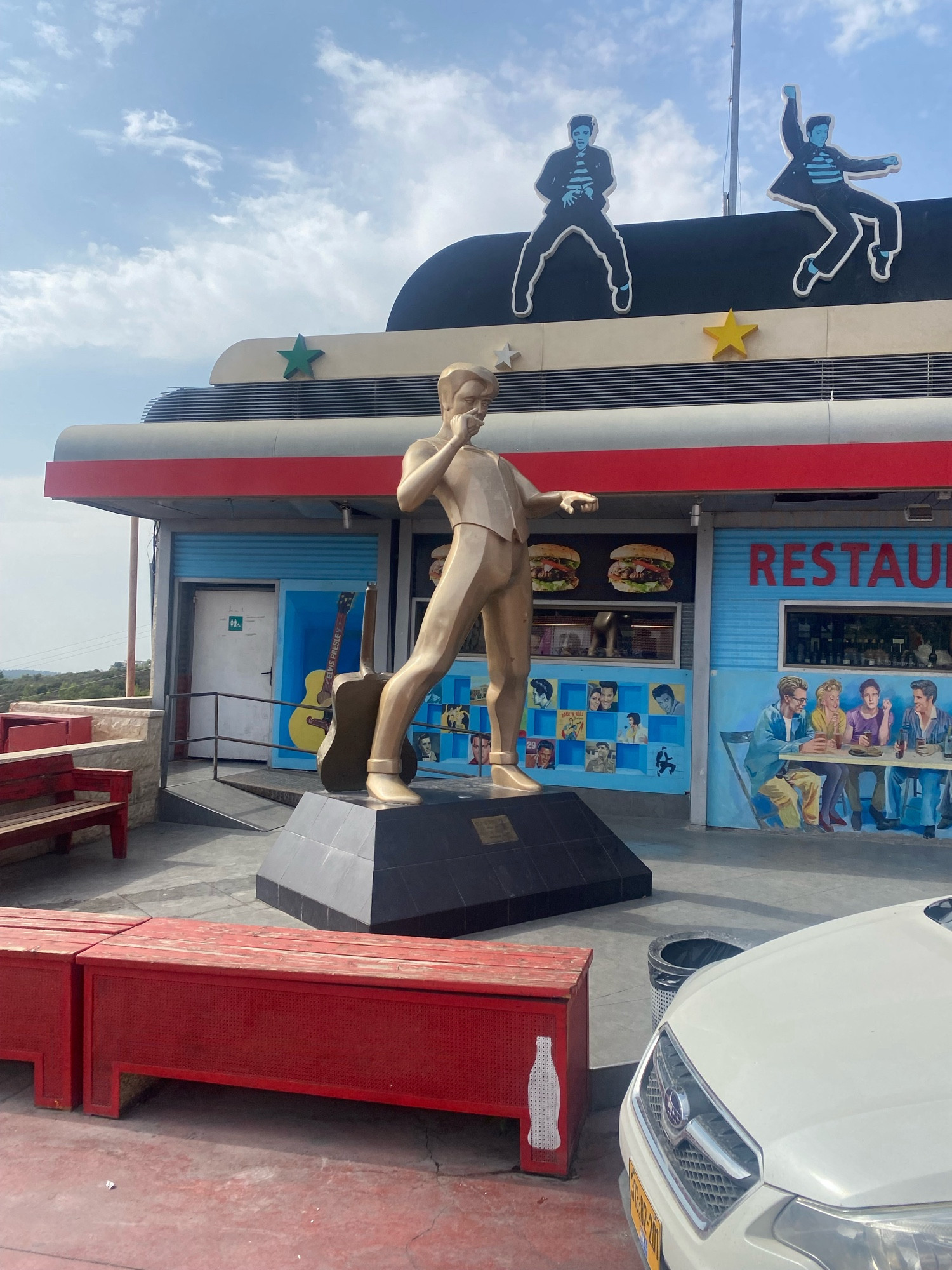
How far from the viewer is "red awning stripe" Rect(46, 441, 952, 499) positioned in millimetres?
7762

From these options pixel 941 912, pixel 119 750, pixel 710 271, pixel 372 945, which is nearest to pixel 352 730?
pixel 372 945

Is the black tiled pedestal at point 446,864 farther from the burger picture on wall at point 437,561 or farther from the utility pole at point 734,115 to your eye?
the utility pole at point 734,115

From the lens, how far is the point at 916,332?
959 centimetres

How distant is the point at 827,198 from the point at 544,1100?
35.9 ft

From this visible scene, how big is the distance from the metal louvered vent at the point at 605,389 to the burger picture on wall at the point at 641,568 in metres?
1.60

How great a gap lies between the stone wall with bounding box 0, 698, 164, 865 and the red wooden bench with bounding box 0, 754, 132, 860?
138mm

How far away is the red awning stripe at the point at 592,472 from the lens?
7.76m

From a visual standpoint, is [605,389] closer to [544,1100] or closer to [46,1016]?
[544,1100]

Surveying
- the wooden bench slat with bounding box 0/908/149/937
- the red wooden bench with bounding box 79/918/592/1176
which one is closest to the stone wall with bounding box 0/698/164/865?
the wooden bench slat with bounding box 0/908/149/937

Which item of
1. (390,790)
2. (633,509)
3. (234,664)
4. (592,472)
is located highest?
(592,472)

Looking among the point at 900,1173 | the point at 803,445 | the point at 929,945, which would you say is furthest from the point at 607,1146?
the point at 803,445

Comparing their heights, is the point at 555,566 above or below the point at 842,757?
above

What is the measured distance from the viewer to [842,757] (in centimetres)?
902

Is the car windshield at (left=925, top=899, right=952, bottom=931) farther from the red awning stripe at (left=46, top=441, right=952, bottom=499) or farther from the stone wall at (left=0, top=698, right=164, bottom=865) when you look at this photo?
the stone wall at (left=0, top=698, right=164, bottom=865)
